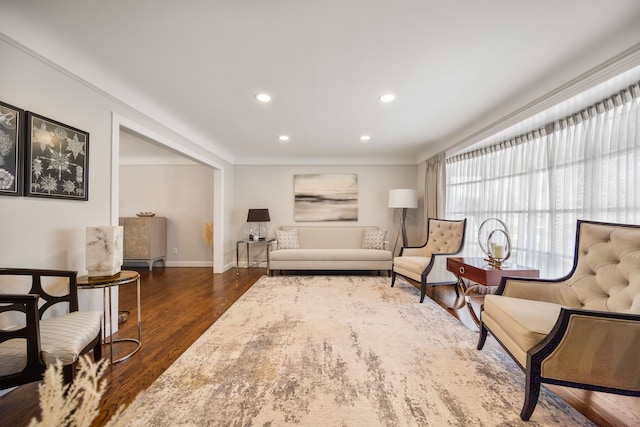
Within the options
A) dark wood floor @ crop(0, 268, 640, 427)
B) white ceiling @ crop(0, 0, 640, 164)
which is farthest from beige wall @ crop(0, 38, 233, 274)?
dark wood floor @ crop(0, 268, 640, 427)

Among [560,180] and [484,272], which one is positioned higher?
[560,180]

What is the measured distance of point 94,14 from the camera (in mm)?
1719

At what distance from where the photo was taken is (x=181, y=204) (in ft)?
18.8

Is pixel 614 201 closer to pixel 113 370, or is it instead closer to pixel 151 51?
pixel 151 51

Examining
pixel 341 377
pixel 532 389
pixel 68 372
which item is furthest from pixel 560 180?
pixel 68 372

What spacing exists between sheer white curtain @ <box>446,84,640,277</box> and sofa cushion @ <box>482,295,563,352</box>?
1.13 meters

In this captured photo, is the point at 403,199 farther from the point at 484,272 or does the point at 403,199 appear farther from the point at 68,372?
the point at 68,372

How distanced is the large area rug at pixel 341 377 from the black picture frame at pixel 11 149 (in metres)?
1.44

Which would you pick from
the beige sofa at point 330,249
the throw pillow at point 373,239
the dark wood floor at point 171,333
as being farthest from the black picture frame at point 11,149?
the throw pillow at point 373,239

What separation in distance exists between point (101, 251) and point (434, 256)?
3255 millimetres

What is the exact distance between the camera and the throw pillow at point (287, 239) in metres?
5.28

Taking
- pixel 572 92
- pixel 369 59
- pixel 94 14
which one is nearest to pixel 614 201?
pixel 572 92

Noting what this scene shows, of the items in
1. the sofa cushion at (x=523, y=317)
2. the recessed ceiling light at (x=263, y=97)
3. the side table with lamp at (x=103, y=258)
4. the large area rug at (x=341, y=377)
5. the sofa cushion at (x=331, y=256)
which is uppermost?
the recessed ceiling light at (x=263, y=97)

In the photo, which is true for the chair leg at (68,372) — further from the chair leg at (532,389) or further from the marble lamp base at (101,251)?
the chair leg at (532,389)
